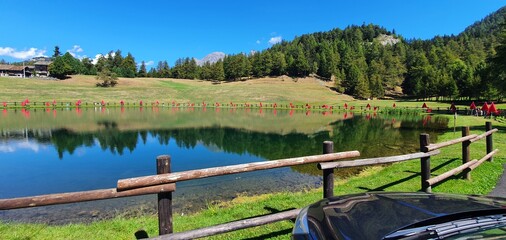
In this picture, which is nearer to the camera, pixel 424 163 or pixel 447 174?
pixel 424 163

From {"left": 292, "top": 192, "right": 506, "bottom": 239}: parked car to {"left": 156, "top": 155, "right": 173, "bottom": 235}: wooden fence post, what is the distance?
92.9 inches

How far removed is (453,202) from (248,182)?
10710 mm

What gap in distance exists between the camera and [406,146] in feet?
70.5

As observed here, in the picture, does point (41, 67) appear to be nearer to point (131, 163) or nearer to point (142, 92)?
point (142, 92)

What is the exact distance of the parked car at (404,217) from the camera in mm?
2240

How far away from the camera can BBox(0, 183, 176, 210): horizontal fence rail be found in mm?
3955

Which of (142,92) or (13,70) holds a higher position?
(13,70)

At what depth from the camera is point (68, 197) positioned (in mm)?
4152

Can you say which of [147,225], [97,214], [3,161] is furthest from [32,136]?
[147,225]

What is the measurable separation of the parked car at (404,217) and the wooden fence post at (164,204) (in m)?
2.36

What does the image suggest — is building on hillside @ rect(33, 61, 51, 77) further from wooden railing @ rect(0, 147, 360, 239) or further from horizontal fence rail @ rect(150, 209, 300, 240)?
horizontal fence rail @ rect(150, 209, 300, 240)

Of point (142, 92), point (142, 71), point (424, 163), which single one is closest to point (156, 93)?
point (142, 92)

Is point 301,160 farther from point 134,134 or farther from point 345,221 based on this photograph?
point 134,134

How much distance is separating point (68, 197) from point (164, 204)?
129cm
